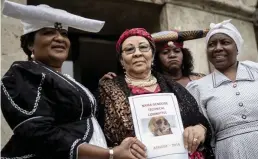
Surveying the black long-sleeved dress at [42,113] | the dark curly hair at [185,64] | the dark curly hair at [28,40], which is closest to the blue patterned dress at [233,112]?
the dark curly hair at [185,64]

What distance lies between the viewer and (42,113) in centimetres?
179

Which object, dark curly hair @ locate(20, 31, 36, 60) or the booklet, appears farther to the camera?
dark curly hair @ locate(20, 31, 36, 60)

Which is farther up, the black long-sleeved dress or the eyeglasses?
the eyeglasses

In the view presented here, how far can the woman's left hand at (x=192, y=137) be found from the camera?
1973 millimetres

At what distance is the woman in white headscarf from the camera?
2.31 m

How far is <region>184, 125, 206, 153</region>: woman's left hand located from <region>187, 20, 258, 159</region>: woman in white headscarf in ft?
1.11

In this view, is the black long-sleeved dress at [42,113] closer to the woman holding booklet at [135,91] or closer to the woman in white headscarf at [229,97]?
the woman holding booklet at [135,91]

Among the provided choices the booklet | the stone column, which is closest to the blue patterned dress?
the booklet

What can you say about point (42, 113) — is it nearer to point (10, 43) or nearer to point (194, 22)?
point (10, 43)

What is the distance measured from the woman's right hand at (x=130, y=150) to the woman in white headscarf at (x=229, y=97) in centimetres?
71

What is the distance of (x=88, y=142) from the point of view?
189 cm

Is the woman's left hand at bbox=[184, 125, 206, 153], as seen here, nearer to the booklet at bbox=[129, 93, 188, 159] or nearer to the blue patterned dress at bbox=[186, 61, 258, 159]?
the booklet at bbox=[129, 93, 188, 159]

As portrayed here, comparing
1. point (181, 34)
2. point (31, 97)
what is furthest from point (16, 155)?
point (181, 34)

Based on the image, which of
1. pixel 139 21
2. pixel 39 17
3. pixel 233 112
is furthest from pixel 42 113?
pixel 139 21
